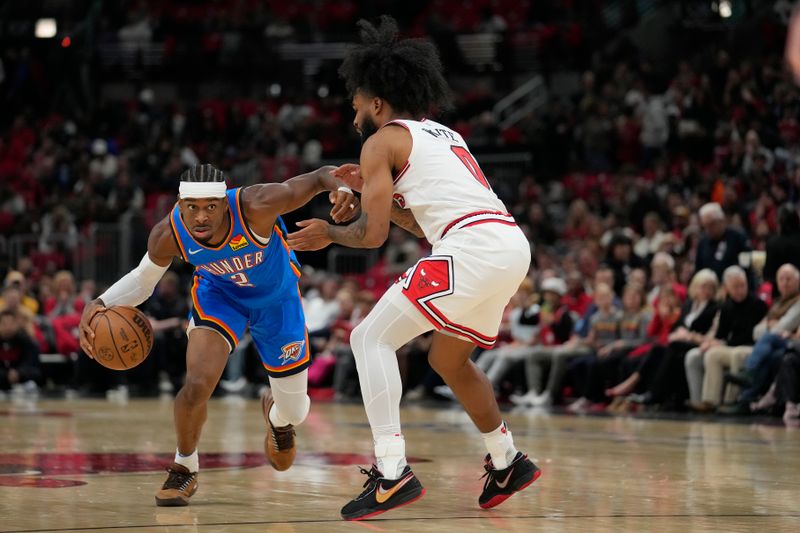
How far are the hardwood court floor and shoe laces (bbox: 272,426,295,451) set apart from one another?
0.17 meters

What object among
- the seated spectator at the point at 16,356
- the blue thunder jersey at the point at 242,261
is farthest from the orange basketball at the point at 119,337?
the seated spectator at the point at 16,356

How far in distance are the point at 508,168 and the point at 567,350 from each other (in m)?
7.83

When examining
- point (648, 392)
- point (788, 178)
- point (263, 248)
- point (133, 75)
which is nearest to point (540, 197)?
point (788, 178)

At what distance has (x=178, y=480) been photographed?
5.80 metres

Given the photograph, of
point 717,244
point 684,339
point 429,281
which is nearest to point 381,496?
point 429,281

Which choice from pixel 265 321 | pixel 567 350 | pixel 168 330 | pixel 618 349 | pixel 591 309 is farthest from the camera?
pixel 168 330

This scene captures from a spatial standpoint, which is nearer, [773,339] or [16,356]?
[773,339]

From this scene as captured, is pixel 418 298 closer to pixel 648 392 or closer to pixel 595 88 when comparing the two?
pixel 648 392

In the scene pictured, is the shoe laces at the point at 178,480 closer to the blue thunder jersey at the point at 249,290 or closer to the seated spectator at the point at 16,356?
the blue thunder jersey at the point at 249,290

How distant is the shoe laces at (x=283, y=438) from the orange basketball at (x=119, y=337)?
96 cm

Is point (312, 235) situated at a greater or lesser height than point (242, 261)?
greater

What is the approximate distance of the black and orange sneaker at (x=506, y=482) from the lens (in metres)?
5.57

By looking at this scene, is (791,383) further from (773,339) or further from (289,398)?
(289,398)

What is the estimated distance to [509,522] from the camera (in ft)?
16.7
